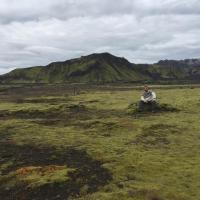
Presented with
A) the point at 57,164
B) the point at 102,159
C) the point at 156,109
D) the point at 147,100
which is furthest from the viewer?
the point at 156,109

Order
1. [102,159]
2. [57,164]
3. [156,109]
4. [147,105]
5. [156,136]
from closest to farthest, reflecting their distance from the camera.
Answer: [57,164] < [102,159] < [156,136] < [156,109] < [147,105]

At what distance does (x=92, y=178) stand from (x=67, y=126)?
1961cm

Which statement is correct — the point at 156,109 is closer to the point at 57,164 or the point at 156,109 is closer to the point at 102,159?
the point at 102,159

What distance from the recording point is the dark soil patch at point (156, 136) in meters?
33.5

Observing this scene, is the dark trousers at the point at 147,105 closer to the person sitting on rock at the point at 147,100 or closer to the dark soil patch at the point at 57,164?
the person sitting on rock at the point at 147,100

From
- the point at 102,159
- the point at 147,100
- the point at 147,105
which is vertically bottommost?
the point at 102,159

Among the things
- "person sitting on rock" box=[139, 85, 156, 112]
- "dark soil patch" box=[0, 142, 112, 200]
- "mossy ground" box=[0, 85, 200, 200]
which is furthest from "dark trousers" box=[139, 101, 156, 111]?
"dark soil patch" box=[0, 142, 112, 200]

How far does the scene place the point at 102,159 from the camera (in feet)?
92.8

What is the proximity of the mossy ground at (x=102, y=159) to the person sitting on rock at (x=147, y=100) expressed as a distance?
14.1 feet

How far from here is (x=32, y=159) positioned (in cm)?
2973

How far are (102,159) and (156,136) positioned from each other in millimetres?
9325

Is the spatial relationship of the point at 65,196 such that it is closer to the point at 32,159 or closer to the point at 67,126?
the point at 32,159

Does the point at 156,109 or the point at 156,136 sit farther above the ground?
the point at 156,109

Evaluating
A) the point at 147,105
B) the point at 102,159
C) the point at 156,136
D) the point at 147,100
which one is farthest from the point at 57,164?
the point at 147,105
